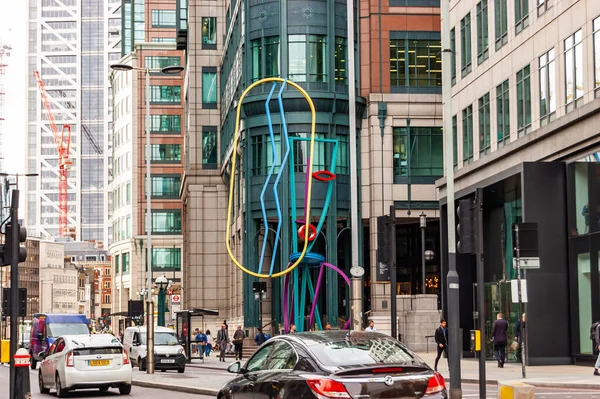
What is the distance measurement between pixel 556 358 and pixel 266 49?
2862cm

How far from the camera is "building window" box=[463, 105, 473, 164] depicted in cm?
4662

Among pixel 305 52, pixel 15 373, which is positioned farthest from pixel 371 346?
pixel 305 52

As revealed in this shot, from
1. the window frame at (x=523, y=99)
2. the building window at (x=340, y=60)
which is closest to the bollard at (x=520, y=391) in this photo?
the window frame at (x=523, y=99)

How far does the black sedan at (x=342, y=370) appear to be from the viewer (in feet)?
42.9

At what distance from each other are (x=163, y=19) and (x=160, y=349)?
91.2m

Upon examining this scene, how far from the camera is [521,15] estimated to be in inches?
1586

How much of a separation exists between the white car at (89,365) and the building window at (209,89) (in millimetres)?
59026

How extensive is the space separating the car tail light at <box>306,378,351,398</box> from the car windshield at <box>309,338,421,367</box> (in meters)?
0.32

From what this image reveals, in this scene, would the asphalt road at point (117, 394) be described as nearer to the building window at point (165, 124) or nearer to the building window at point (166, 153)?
the building window at point (166, 153)

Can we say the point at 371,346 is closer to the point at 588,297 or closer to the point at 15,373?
the point at 15,373

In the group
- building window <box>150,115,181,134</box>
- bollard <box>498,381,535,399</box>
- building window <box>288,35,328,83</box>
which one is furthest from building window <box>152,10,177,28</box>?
bollard <box>498,381,535,399</box>

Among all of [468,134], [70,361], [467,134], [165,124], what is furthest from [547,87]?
[165,124]

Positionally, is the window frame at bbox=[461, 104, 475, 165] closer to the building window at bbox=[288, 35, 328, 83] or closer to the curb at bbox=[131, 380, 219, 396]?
the building window at bbox=[288, 35, 328, 83]

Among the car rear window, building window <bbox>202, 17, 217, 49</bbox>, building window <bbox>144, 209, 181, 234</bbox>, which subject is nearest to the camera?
the car rear window
